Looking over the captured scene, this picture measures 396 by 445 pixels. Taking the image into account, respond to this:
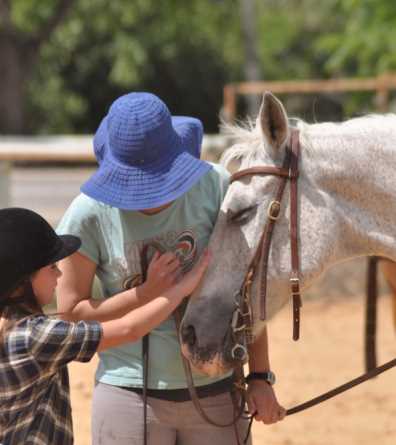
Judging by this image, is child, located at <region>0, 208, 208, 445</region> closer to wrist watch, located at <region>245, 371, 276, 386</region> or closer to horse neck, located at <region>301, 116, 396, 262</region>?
wrist watch, located at <region>245, 371, 276, 386</region>

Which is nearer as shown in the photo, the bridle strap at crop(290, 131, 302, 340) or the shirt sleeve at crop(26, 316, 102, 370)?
the shirt sleeve at crop(26, 316, 102, 370)

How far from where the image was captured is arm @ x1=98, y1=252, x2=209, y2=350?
8.04 feet

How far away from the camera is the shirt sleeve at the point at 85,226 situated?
8.54 feet

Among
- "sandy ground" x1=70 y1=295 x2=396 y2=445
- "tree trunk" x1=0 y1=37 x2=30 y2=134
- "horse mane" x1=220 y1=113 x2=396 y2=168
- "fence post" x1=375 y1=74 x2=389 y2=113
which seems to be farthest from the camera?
"tree trunk" x1=0 y1=37 x2=30 y2=134

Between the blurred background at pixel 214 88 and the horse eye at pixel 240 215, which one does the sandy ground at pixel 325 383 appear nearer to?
the blurred background at pixel 214 88

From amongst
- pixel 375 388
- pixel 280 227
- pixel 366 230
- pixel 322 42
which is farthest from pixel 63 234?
pixel 322 42

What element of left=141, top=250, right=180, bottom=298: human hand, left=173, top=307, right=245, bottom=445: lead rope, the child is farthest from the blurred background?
the child

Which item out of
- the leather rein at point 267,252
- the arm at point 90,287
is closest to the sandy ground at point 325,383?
the arm at point 90,287

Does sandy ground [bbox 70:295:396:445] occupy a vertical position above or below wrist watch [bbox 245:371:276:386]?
below

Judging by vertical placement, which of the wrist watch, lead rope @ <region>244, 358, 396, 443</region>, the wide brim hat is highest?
the wide brim hat

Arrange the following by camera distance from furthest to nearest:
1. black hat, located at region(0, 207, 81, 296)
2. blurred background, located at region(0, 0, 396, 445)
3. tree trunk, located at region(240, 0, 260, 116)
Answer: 1. tree trunk, located at region(240, 0, 260, 116)
2. blurred background, located at region(0, 0, 396, 445)
3. black hat, located at region(0, 207, 81, 296)

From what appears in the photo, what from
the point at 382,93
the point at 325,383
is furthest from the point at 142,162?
the point at 382,93

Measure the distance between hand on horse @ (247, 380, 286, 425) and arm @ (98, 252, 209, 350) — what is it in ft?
1.40

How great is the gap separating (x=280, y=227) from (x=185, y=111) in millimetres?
23109
